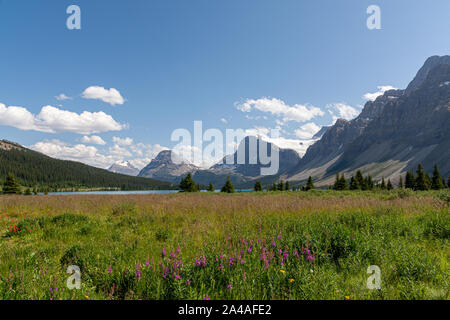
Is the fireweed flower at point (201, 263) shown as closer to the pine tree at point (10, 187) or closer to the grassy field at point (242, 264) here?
the grassy field at point (242, 264)

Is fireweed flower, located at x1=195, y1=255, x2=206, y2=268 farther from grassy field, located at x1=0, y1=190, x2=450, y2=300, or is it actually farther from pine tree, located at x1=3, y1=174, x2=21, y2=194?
pine tree, located at x1=3, y1=174, x2=21, y2=194

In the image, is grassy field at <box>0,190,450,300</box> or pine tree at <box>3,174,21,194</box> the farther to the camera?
pine tree at <box>3,174,21,194</box>

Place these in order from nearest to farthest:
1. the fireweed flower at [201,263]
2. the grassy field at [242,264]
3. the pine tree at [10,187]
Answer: the grassy field at [242,264] < the fireweed flower at [201,263] < the pine tree at [10,187]

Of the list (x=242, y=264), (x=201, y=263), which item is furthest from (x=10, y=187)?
(x=242, y=264)

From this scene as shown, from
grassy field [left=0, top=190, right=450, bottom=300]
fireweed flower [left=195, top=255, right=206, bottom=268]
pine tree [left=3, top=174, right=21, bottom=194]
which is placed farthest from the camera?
pine tree [left=3, top=174, right=21, bottom=194]

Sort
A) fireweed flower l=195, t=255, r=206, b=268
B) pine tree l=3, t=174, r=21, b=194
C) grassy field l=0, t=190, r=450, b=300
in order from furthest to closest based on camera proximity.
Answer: pine tree l=3, t=174, r=21, b=194 < fireweed flower l=195, t=255, r=206, b=268 < grassy field l=0, t=190, r=450, b=300

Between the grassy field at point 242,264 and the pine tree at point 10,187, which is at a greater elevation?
the grassy field at point 242,264

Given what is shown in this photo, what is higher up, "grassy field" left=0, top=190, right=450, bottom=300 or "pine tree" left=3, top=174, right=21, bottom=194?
"grassy field" left=0, top=190, right=450, bottom=300

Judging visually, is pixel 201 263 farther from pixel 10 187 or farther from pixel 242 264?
pixel 10 187

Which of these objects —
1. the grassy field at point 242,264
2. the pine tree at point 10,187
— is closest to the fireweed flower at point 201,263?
the grassy field at point 242,264

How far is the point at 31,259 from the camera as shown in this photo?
418 centimetres

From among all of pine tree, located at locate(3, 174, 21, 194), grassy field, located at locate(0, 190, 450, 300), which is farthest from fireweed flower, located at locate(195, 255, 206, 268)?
pine tree, located at locate(3, 174, 21, 194)

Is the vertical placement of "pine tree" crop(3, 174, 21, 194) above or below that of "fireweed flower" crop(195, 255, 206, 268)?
below
